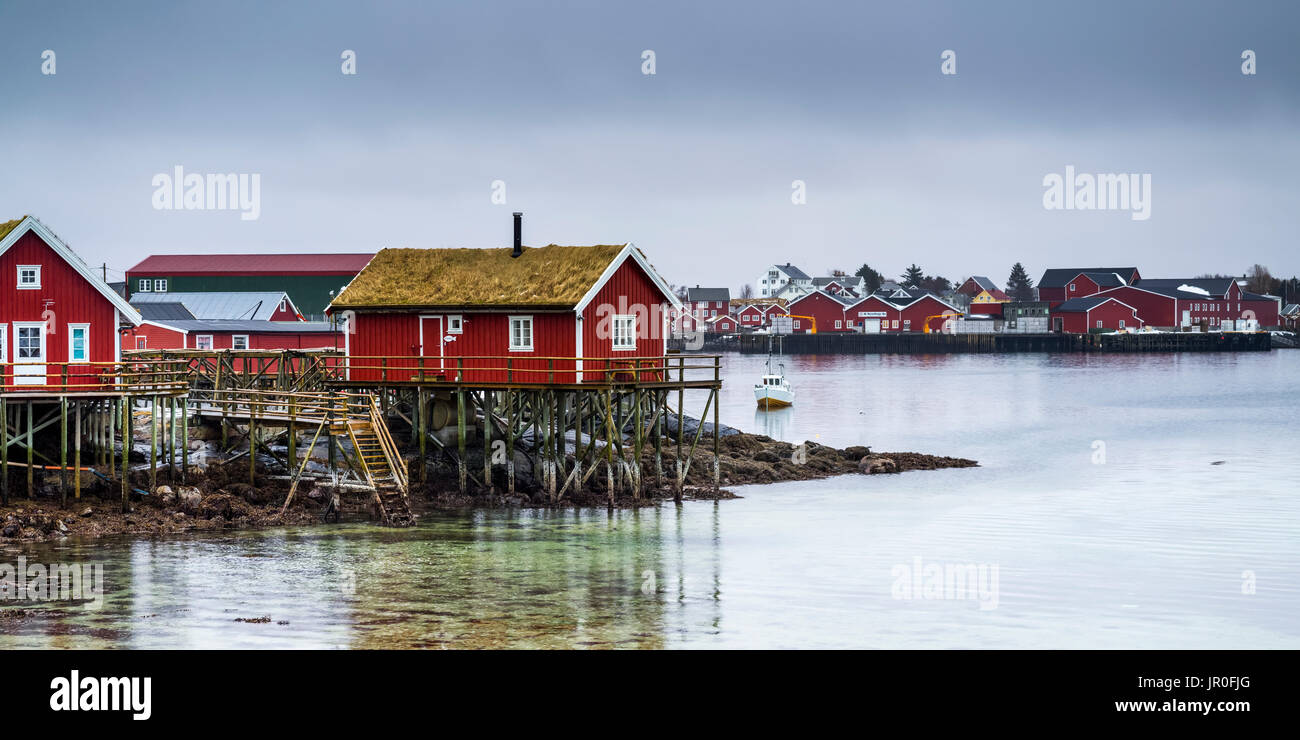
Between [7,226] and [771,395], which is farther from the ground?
[7,226]

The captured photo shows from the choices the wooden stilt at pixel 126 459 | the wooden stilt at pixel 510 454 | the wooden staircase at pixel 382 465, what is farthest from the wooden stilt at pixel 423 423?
the wooden stilt at pixel 126 459

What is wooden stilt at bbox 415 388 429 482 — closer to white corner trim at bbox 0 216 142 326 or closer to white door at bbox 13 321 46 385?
white corner trim at bbox 0 216 142 326

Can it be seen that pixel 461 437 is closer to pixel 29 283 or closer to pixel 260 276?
pixel 29 283

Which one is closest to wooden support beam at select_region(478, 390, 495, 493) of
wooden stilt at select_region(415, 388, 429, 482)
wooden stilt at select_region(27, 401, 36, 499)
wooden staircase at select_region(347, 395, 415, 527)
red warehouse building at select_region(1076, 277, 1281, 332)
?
wooden stilt at select_region(415, 388, 429, 482)

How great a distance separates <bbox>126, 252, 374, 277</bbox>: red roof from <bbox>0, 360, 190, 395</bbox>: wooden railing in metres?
71.1

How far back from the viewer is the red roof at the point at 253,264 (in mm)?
109750

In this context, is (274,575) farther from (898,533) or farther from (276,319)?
(276,319)

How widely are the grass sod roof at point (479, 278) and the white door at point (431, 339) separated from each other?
0.57m

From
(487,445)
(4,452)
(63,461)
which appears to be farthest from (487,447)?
(4,452)

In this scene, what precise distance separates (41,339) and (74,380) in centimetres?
128

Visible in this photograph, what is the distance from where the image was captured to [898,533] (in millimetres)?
37750

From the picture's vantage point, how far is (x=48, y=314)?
36188mm

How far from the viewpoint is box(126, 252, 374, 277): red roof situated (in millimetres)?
109750
